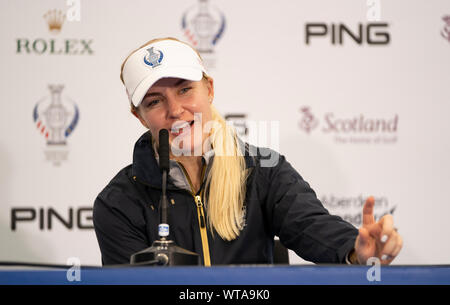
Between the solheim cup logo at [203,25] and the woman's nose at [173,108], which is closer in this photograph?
the woman's nose at [173,108]

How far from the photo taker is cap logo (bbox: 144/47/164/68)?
1378 millimetres

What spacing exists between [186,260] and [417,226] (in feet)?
5.74

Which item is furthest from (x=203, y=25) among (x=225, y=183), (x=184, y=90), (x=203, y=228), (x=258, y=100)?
(x=203, y=228)

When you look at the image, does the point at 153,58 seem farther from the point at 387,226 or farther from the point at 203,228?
the point at 387,226

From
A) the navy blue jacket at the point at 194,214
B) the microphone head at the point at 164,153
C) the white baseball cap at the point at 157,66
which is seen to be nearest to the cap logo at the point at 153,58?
the white baseball cap at the point at 157,66

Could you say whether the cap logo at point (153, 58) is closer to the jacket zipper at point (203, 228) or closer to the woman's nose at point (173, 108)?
the woman's nose at point (173, 108)

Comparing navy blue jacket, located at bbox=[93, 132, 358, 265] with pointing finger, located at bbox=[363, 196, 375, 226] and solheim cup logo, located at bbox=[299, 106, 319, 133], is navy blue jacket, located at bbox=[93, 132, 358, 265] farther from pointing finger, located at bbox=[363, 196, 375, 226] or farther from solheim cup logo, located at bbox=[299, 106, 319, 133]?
solheim cup logo, located at bbox=[299, 106, 319, 133]

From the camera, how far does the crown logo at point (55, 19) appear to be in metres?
2.49

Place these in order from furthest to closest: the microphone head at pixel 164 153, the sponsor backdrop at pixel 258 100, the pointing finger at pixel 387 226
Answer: the sponsor backdrop at pixel 258 100 < the microphone head at pixel 164 153 < the pointing finger at pixel 387 226

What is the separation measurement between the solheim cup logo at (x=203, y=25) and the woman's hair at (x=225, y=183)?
3.23 ft

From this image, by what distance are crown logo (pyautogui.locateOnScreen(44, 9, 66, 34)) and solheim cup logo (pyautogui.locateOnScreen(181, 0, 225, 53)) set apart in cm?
58

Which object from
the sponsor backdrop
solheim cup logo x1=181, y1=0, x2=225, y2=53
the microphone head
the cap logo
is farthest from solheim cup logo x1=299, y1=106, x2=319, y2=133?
the microphone head

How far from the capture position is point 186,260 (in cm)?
95
